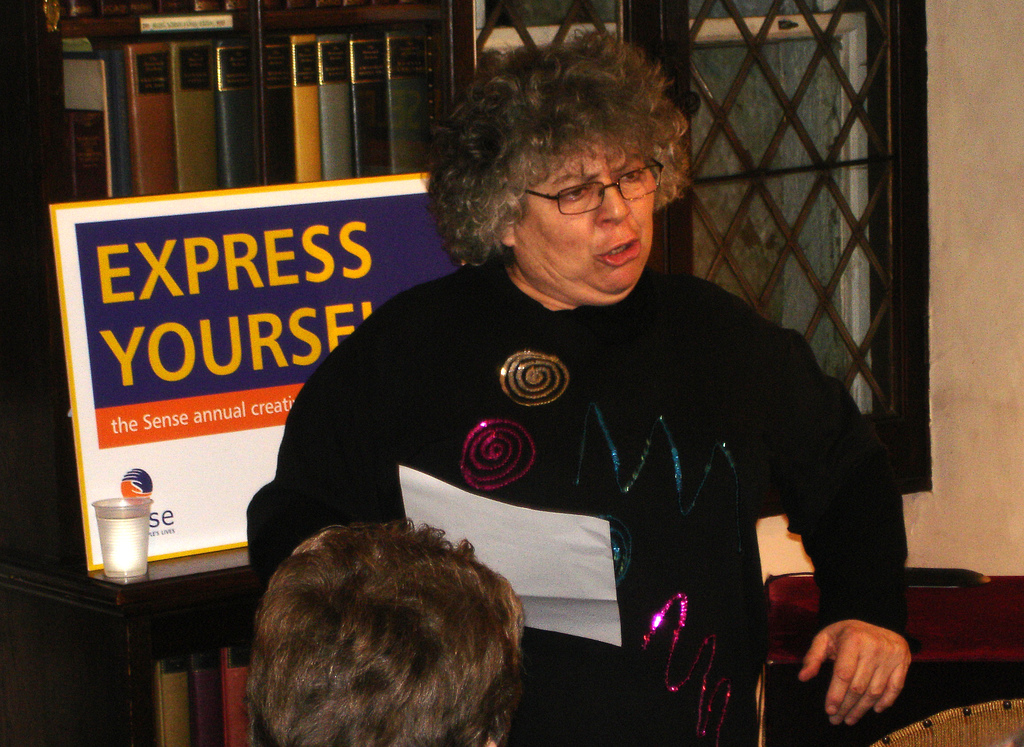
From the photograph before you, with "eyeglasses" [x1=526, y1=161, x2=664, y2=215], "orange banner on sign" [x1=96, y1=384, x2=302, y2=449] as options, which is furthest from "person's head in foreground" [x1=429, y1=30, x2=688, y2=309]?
"orange banner on sign" [x1=96, y1=384, x2=302, y2=449]

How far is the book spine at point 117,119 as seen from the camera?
1.93m

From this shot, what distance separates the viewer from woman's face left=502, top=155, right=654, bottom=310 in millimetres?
1399

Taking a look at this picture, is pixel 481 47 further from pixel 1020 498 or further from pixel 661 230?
pixel 1020 498

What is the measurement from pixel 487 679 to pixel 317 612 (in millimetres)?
138

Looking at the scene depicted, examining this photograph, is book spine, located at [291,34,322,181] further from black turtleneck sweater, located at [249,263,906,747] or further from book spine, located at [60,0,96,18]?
black turtleneck sweater, located at [249,263,906,747]

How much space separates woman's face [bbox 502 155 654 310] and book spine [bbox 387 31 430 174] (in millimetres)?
726

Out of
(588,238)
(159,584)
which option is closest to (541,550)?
(588,238)

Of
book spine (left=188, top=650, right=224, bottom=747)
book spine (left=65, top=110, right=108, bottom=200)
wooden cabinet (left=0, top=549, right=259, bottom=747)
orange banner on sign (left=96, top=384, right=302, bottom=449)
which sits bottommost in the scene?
book spine (left=188, top=650, right=224, bottom=747)

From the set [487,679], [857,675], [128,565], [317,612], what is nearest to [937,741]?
[857,675]

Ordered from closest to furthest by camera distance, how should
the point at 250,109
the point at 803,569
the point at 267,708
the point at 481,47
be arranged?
1. the point at 267,708
2. the point at 250,109
3. the point at 481,47
4. the point at 803,569

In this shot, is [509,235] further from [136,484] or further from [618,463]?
[136,484]

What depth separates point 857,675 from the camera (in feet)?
4.57

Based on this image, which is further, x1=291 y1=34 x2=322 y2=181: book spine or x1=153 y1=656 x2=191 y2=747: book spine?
x1=291 y1=34 x2=322 y2=181: book spine

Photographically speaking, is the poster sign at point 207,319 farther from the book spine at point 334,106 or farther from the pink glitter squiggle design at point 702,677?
the pink glitter squiggle design at point 702,677
